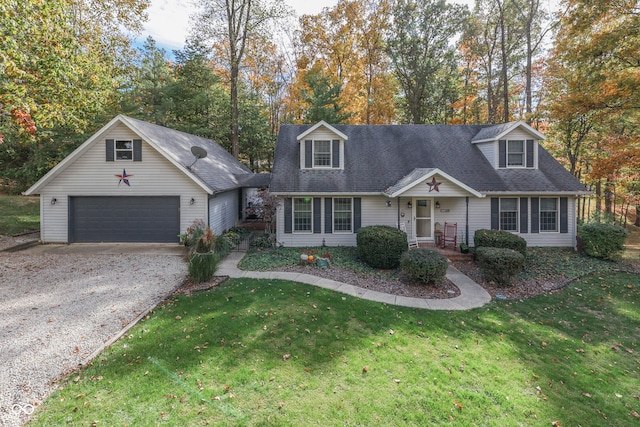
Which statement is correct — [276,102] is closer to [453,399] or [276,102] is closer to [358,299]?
[358,299]

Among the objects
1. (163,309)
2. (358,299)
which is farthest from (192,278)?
(358,299)

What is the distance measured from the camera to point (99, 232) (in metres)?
13.5

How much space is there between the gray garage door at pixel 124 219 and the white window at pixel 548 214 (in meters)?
16.2

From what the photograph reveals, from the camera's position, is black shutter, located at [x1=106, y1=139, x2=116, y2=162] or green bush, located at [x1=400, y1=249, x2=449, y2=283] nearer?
green bush, located at [x1=400, y1=249, x2=449, y2=283]

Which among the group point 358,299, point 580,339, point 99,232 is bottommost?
point 580,339

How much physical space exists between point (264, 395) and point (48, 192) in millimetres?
14400

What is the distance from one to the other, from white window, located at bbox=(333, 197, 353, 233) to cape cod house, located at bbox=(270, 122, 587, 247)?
0.05m

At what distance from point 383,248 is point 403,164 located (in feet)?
19.1

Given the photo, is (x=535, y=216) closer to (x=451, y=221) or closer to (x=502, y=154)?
(x=502, y=154)

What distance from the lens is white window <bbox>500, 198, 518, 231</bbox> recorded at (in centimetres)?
1371

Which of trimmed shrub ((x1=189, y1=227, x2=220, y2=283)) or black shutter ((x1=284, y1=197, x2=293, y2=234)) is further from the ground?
black shutter ((x1=284, y1=197, x2=293, y2=234))

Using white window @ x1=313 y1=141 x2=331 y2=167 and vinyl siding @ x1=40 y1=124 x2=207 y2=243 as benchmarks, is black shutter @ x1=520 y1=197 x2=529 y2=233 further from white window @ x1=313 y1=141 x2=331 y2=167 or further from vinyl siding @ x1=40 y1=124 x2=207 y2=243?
vinyl siding @ x1=40 y1=124 x2=207 y2=243

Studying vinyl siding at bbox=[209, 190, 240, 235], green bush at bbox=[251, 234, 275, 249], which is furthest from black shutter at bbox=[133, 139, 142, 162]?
green bush at bbox=[251, 234, 275, 249]

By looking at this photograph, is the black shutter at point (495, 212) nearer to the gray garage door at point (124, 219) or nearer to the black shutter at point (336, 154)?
the black shutter at point (336, 154)
